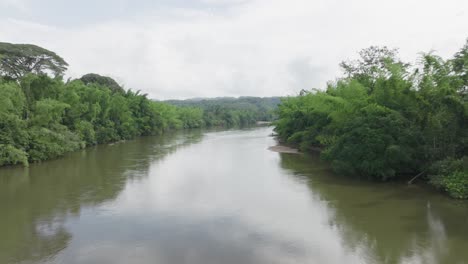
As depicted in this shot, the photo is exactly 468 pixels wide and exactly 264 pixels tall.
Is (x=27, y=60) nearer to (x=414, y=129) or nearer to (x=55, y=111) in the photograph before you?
(x=55, y=111)

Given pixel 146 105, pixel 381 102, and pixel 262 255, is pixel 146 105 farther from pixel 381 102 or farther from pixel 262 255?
pixel 262 255

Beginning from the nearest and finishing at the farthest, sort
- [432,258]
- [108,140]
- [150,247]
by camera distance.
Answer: [432,258] → [150,247] → [108,140]

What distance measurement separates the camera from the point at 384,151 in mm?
16875

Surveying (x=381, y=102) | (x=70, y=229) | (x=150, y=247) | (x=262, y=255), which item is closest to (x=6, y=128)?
(x=70, y=229)

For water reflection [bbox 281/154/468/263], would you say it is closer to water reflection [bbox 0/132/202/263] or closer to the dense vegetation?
the dense vegetation

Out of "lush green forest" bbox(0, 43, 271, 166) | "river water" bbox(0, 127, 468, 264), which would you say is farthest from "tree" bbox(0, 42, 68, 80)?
"river water" bbox(0, 127, 468, 264)

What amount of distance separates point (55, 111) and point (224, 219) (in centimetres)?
1966

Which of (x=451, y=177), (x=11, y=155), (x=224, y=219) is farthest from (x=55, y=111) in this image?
(x=451, y=177)

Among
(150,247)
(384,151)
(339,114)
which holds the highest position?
(339,114)

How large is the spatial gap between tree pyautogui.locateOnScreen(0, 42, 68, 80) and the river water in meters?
23.7

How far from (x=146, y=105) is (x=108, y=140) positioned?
47.1 ft

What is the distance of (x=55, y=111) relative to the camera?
89.0 feet

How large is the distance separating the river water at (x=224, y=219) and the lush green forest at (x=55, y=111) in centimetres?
367

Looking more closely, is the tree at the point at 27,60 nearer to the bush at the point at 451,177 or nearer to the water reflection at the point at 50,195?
the water reflection at the point at 50,195
